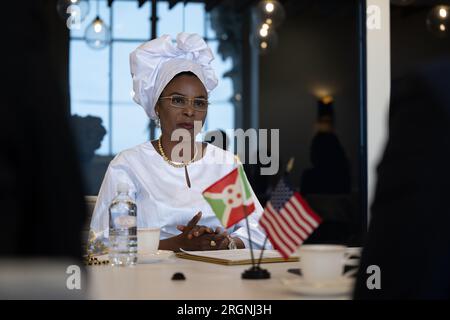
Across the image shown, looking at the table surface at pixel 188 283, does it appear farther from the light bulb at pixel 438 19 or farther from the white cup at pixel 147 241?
the light bulb at pixel 438 19

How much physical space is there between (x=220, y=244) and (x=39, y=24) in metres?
2.08

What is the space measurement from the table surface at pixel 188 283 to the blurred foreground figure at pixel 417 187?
1.79 feet

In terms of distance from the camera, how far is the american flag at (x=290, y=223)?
177 cm

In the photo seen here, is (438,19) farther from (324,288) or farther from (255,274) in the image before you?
(324,288)

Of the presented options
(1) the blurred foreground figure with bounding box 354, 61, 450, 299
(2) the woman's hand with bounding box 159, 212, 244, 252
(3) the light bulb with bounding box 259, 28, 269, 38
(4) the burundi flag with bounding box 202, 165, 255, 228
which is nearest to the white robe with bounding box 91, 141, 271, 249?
(2) the woman's hand with bounding box 159, 212, 244, 252

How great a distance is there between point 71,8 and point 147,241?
5.23 meters

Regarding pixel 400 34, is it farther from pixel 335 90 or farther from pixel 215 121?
pixel 215 121

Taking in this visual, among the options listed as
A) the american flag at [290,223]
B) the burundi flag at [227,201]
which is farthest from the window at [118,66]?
the american flag at [290,223]

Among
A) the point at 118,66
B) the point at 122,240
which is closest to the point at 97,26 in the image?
the point at 118,66

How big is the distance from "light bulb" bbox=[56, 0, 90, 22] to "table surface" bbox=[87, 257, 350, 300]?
5.10 m

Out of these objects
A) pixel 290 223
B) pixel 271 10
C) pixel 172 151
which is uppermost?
pixel 271 10

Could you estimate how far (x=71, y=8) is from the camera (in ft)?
23.6

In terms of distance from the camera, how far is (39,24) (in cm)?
79
